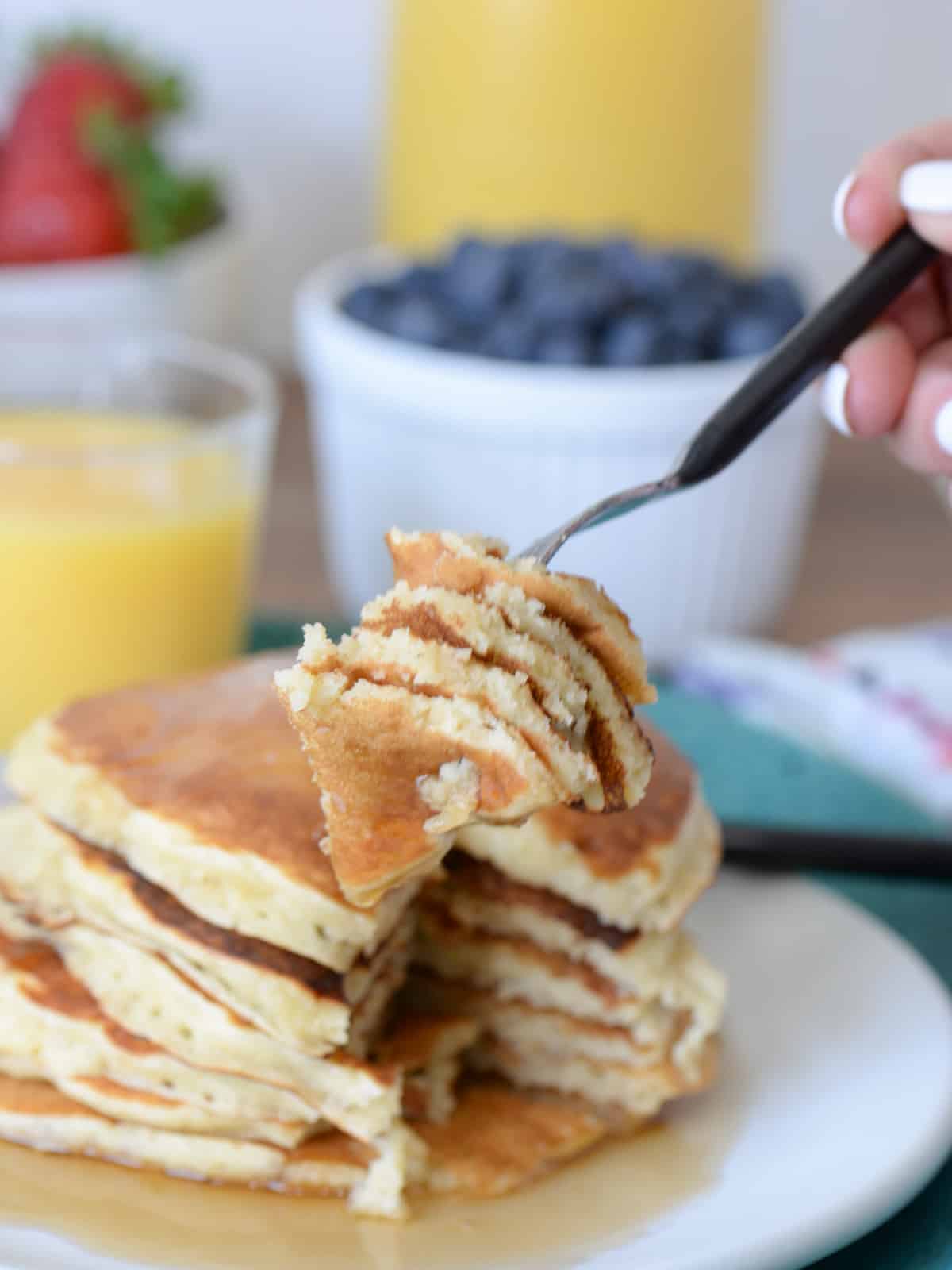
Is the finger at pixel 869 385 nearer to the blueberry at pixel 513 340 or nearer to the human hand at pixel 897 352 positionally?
the human hand at pixel 897 352

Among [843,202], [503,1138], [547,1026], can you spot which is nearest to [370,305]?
[843,202]

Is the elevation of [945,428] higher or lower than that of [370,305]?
higher

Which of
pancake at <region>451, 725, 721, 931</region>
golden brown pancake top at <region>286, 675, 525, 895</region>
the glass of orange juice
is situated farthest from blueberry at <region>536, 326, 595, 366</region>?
golden brown pancake top at <region>286, 675, 525, 895</region>

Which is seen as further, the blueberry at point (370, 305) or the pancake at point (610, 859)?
the blueberry at point (370, 305)

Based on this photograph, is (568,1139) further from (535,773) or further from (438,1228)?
(535,773)

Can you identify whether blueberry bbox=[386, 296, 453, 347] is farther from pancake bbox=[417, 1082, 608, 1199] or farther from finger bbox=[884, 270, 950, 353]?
pancake bbox=[417, 1082, 608, 1199]

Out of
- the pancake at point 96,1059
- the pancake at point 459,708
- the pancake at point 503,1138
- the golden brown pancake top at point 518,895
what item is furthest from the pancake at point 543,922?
the pancake at point 459,708

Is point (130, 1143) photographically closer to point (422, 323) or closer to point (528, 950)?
point (528, 950)
